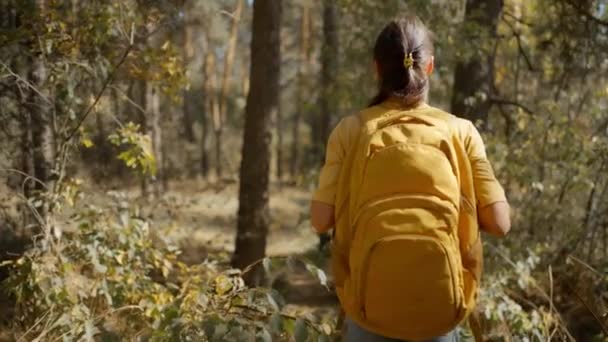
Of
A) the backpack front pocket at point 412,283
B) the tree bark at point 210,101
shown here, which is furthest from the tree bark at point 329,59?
the tree bark at point 210,101

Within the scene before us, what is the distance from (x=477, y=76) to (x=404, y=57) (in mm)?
6949

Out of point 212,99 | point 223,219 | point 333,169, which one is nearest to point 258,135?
point 333,169

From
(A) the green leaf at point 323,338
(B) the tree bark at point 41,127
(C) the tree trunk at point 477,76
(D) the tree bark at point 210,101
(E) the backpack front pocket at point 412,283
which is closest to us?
(E) the backpack front pocket at point 412,283

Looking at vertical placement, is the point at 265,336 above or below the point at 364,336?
below

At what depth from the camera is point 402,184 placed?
2.04m

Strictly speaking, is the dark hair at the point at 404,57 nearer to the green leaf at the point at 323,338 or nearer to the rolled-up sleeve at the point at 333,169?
the rolled-up sleeve at the point at 333,169

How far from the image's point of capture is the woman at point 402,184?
2.02 meters

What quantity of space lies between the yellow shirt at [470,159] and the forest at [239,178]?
523 millimetres

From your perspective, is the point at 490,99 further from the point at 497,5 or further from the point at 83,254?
the point at 83,254

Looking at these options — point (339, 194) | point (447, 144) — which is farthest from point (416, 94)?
point (339, 194)

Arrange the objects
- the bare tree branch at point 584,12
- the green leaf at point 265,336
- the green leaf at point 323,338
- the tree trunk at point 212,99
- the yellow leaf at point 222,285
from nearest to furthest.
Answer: the green leaf at point 265,336 → the green leaf at point 323,338 → the yellow leaf at point 222,285 → the bare tree branch at point 584,12 → the tree trunk at point 212,99

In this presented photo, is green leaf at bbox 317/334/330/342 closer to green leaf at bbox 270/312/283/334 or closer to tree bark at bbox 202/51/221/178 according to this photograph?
green leaf at bbox 270/312/283/334

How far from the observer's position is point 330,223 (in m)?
2.26

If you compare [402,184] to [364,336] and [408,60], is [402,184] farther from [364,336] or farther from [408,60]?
[364,336]
